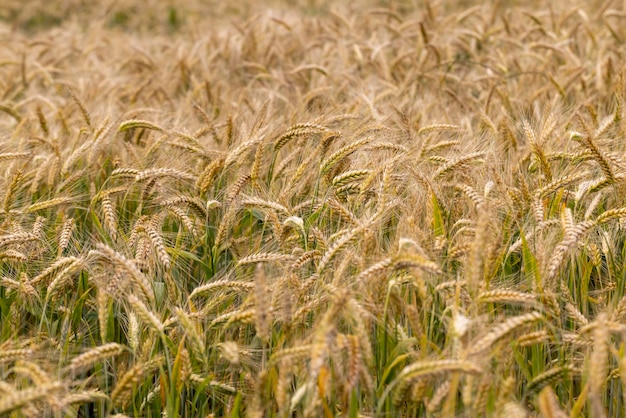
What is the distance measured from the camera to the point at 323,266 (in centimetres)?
201

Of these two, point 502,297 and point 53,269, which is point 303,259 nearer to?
point 502,297

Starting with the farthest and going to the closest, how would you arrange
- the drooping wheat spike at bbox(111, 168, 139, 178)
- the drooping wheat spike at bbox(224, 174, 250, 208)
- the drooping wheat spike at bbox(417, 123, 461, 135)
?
the drooping wheat spike at bbox(417, 123, 461, 135) < the drooping wheat spike at bbox(111, 168, 139, 178) < the drooping wheat spike at bbox(224, 174, 250, 208)

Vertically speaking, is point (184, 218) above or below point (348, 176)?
below

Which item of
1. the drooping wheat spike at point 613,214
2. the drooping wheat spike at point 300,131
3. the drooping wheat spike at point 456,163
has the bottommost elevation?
the drooping wheat spike at point 613,214

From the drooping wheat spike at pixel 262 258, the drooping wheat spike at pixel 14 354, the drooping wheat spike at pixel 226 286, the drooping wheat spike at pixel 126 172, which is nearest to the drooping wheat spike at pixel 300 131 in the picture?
the drooping wheat spike at pixel 126 172

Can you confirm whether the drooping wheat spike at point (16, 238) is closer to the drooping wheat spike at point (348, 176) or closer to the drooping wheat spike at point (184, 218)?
the drooping wheat spike at point (184, 218)

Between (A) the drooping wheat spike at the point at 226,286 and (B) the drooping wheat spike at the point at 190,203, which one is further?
(B) the drooping wheat spike at the point at 190,203

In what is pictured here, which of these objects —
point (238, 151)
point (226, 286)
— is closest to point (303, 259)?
point (226, 286)

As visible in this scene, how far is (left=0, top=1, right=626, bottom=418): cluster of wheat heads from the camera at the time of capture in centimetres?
176

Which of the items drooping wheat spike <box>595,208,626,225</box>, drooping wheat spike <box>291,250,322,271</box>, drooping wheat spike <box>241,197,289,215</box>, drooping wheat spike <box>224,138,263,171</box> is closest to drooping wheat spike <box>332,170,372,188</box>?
drooping wheat spike <box>241,197,289,215</box>

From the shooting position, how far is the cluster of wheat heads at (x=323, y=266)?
69.1 inches

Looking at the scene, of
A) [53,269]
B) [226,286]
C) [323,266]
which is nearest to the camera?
[323,266]

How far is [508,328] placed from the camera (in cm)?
160

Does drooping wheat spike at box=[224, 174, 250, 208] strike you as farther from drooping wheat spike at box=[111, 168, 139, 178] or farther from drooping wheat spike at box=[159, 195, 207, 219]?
drooping wheat spike at box=[111, 168, 139, 178]
